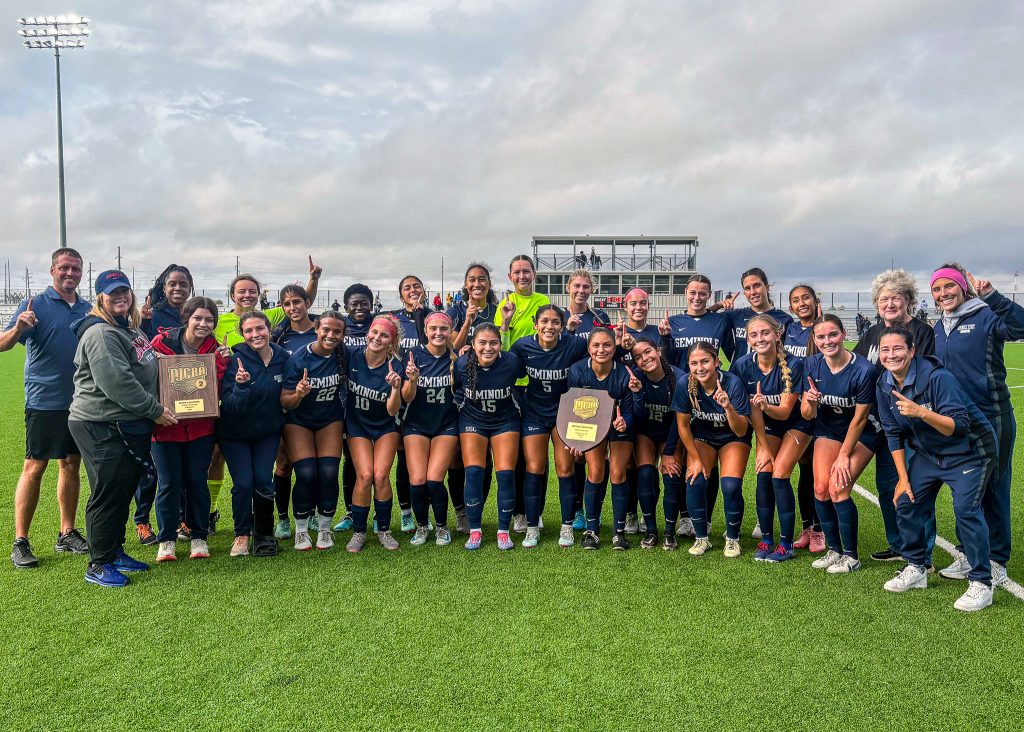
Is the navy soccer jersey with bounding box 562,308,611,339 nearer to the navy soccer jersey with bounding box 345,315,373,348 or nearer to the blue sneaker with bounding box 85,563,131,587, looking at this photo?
the navy soccer jersey with bounding box 345,315,373,348

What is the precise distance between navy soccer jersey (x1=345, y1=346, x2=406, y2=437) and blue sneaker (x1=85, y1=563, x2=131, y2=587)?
68.2 inches

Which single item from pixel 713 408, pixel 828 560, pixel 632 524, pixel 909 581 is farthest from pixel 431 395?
pixel 909 581

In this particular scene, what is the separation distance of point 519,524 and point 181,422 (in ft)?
8.60

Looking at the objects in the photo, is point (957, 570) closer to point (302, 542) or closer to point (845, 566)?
point (845, 566)

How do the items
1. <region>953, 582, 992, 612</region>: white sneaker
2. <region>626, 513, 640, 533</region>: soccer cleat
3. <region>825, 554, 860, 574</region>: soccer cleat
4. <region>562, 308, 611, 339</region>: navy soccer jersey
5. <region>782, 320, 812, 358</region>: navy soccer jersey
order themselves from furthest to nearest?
<region>562, 308, 611, 339</region>: navy soccer jersey → <region>626, 513, 640, 533</region>: soccer cleat → <region>782, 320, 812, 358</region>: navy soccer jersey → <region>825, 554, 860, 574</region>: soccer cleat → <region>953, 582, 992, 612</region>: white sneaker

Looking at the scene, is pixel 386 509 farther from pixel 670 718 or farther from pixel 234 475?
pixel 670 718

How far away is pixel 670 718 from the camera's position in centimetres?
283

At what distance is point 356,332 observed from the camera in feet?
19.0

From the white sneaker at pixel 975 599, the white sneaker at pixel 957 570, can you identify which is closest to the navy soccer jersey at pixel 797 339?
the white sneaker at pixel 957 570

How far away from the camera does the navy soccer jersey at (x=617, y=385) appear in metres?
4.99

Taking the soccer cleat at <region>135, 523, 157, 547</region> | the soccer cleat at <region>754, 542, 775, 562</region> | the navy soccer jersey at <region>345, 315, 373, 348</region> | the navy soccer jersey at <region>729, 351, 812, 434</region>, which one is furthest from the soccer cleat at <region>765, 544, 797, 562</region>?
the soccer cleat at <region>135, 523, 157, 547</region>

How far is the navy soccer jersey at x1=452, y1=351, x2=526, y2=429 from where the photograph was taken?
200 inches

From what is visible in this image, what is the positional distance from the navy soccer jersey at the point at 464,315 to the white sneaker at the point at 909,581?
3482 mm

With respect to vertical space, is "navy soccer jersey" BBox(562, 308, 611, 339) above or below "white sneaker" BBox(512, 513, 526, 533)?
above
